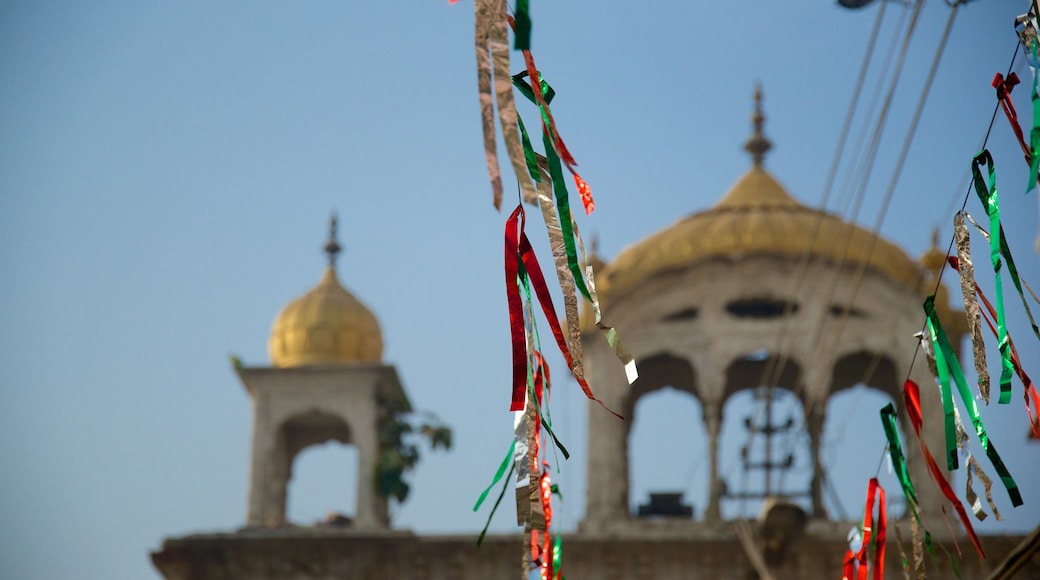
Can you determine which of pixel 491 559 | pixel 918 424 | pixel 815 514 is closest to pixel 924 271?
pixel 815 514

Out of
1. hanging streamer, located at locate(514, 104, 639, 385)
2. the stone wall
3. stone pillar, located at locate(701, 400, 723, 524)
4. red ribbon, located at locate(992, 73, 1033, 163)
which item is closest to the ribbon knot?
red ribbon, located at locate(992, 73, 1033, 163)

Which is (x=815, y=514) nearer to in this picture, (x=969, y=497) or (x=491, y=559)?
(x=491, y=559)

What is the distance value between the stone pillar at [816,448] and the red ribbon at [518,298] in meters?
14.2

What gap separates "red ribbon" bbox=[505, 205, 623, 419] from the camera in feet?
19.3

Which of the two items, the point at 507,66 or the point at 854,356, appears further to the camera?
the point at 854,356

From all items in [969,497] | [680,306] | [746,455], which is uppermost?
[680,306]

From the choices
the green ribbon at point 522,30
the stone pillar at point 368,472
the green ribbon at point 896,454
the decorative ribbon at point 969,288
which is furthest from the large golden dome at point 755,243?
the green ribbon at point 522,30

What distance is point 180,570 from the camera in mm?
19453

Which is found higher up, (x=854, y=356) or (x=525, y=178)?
(x=854, y=356)

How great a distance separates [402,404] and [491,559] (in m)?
2.59

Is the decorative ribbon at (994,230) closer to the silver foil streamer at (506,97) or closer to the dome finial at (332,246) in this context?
the silver foil streamer at (506,97)

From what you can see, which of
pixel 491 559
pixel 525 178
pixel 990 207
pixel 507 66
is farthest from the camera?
pixel 491 559

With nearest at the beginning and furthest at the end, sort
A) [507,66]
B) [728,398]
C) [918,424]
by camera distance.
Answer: [507,66] → [918,424] → [728,398]

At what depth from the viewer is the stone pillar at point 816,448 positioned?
66.2ft
